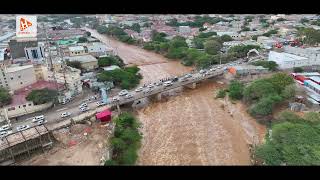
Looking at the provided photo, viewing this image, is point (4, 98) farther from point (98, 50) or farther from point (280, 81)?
point (280, 81)

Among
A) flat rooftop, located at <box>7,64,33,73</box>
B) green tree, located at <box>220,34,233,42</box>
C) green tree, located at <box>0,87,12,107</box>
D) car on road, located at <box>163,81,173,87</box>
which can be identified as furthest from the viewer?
green tree, located at <box>220,34,233,42</box>

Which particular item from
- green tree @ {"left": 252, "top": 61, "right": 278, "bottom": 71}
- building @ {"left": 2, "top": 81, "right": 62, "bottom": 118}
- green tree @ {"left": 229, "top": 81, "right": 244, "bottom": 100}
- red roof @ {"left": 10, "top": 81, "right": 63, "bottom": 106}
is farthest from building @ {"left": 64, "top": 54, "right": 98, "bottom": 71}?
green tree @ {"left": 252, "top": 61, "right": 278, "bottom": 71}

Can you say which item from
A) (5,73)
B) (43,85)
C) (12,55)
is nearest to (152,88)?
(43,85)

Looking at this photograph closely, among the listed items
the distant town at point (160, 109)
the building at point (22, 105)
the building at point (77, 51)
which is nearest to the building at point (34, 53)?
the distant town at point (160, 109)

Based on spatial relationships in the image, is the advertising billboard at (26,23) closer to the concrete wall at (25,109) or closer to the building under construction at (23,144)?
the building under construction at (23,144)

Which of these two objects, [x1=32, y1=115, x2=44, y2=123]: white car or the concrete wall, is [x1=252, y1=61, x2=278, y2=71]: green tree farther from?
Answer: [x1=32, y1=115, x2=44, y2=123]: white car
